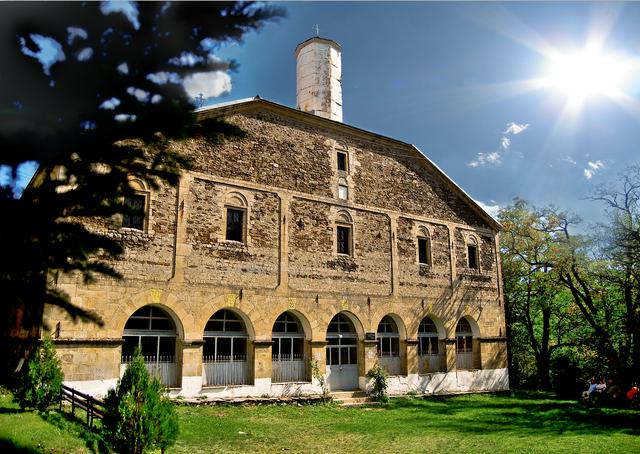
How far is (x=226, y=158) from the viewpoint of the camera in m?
17.8

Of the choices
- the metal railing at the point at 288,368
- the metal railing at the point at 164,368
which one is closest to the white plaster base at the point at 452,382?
the metal railing at the point at 288,368

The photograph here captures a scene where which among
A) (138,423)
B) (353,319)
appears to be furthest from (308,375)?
(138,423)

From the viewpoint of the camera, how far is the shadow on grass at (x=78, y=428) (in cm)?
984

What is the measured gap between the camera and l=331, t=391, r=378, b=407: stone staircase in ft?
60.0

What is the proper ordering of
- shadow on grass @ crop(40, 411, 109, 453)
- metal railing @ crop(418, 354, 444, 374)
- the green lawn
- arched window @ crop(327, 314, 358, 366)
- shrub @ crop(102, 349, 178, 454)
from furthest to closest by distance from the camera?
metal railing @ crop(418, 354, 444, 374)
arched window @ crop(327, 314, 358, 366)
the green lawn
shadow on grass @ crop(40, 411, 109, 453)
shrub @ crop(102, 349, 178, 454)

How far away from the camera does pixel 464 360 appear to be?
2341cm

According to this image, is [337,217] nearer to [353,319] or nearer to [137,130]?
[353,319]

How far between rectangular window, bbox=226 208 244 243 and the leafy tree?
13.3m

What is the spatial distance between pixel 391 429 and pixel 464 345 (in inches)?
416

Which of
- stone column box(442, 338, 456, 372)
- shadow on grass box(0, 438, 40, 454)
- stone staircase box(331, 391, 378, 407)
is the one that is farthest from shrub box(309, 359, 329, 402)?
shadow on grass box(0, 438, 40, 454)

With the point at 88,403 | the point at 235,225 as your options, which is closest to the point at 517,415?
the point at 235,225

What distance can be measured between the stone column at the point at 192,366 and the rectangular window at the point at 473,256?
13756 mm

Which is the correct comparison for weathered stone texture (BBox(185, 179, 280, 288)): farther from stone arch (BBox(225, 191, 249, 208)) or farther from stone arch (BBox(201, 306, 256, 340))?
stone arch (BBox(201, 306, 256, 340))

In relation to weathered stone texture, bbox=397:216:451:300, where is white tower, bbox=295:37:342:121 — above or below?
above
